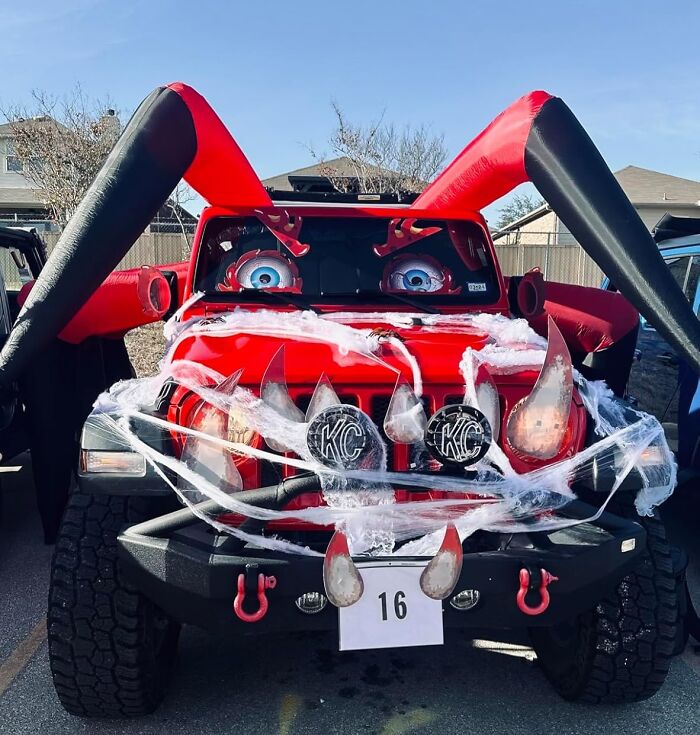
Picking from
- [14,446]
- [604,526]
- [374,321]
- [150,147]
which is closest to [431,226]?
[374,321]

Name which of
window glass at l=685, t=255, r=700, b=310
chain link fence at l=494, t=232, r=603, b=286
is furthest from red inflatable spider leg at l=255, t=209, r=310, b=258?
chain link fence at l=494, t=232, r=603, b=286

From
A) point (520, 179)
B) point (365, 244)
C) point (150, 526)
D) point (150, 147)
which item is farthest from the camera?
point (365, 244)

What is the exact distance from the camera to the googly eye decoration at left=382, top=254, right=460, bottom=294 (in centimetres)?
378

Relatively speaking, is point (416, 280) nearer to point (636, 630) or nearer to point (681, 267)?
point (636, 630)

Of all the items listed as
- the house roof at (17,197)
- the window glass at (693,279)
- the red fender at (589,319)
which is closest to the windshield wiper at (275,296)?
the red fender at (589,319)

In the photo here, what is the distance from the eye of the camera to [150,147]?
2920 millimetres

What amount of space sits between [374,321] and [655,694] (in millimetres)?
1909

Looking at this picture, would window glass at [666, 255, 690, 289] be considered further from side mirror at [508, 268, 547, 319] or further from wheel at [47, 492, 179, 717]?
wheel at [47, 492, 179, 717]

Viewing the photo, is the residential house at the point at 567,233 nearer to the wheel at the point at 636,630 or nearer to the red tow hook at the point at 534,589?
the wheel at the point at 636,630

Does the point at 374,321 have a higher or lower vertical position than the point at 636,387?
higher

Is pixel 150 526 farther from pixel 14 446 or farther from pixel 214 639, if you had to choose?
pixel 14 446

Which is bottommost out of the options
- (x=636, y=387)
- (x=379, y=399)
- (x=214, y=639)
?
(x=214, y=639)

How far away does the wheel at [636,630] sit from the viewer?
2662 millimetres

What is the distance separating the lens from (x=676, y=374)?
179 inches
